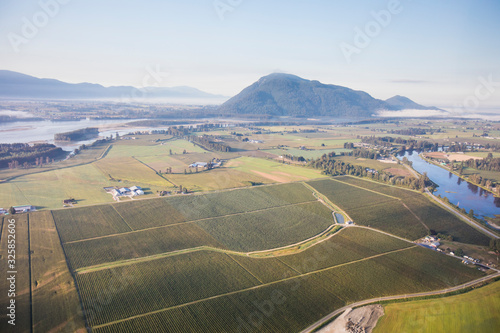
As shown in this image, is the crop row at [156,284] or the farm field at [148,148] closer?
the crop row at [156,284]

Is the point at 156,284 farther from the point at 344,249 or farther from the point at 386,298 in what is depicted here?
the point at 344,249

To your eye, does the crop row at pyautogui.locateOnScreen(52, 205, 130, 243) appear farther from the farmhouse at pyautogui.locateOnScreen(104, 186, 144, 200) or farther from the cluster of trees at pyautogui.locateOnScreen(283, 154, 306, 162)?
the cluster of trees at pyautogui.locateOnScreen(283, 154, 306, 162)

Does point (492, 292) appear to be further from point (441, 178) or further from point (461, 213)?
point (441, 178)

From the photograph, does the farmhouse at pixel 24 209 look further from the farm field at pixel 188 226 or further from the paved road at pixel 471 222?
the paved road at pixel 471 222

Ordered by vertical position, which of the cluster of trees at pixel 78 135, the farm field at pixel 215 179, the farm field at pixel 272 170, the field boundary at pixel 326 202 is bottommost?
the field boundary at pixel 326 202

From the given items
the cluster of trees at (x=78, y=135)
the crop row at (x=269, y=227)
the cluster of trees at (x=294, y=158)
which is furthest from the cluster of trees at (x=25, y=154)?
the cluster of trees at (x=294, y=158)

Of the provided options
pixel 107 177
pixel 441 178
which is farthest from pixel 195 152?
pixel 441 178
